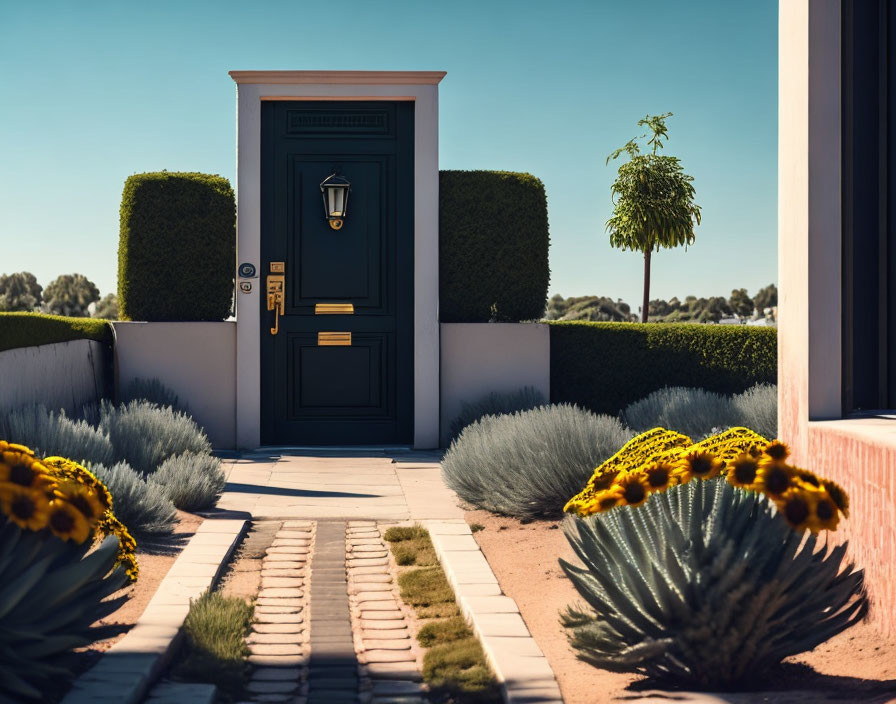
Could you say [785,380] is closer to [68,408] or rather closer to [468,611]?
[468,611]

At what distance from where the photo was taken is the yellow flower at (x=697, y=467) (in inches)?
125

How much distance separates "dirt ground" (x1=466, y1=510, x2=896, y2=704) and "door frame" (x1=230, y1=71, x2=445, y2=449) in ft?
14.6

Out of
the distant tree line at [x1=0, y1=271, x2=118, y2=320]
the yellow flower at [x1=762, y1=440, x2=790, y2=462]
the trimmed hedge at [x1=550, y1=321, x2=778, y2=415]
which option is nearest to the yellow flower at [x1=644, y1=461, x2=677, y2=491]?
the yellow flower at [x1=762, y1=440, x2=790, y2=462]

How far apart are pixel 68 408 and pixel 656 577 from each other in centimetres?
647

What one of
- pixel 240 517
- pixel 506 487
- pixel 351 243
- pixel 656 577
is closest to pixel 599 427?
pixel 506 487

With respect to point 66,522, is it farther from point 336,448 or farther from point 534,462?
point 336,448

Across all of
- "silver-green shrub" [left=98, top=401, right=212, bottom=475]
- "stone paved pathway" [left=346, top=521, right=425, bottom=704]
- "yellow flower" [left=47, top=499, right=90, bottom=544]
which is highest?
"yellow flower" [left=47, top=499, right=90, bottom=544]

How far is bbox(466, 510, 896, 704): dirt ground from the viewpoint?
2.92 metres

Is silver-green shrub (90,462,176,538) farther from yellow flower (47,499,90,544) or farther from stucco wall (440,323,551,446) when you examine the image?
stucco wall (440,323,551,446)

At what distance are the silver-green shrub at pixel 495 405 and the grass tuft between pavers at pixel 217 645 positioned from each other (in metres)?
5.13

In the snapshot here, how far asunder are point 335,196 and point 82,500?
623cm

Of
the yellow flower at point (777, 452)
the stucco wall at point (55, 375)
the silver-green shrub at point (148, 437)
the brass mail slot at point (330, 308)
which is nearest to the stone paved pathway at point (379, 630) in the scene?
the yellow flower at point (777, 452)

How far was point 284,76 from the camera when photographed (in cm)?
907

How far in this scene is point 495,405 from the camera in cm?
902
